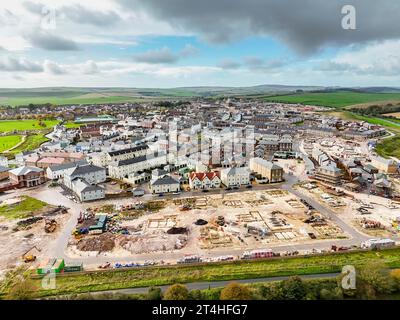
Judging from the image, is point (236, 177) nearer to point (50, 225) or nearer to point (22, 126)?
point (50, 225)

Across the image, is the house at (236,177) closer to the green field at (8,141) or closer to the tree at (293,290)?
the tree at (293,290)

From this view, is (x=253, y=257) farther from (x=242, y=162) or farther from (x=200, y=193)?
(x=242, y=162)

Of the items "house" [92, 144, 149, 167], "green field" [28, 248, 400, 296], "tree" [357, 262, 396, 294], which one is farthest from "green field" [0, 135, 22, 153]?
"tree" [357, 262, 396, 294]

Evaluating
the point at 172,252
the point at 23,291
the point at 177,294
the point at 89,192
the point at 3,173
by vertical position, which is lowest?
the point at 172,252

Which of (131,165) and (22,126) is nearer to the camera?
(131,165)

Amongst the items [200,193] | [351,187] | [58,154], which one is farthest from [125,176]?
[351,187]

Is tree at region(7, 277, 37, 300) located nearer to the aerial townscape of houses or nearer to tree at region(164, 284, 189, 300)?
tree at region(164, 284, 189, 300)

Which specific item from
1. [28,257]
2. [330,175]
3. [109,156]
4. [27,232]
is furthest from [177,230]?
[109,156]
